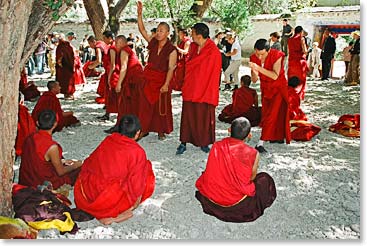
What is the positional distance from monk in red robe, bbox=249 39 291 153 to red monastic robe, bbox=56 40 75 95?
4.85 meters

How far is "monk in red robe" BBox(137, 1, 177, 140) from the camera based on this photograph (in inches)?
238

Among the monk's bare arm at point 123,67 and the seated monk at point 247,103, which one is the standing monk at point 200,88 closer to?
the monk's bare arm at point 123,67

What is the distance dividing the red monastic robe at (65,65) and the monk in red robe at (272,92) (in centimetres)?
485

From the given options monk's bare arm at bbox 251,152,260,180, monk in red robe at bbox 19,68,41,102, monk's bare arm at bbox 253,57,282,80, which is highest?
monk's bare arm at bbox 253,57,282,80

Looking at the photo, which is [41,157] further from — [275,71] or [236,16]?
[236,16]

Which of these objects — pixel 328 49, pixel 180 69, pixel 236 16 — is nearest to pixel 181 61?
pixel 180 69

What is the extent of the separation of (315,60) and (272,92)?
350 inches

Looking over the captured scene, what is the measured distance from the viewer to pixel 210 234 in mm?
3900

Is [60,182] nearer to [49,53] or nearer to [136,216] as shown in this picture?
[136,216]

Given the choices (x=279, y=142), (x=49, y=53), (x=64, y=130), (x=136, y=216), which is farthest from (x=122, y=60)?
(x=49, y=53)

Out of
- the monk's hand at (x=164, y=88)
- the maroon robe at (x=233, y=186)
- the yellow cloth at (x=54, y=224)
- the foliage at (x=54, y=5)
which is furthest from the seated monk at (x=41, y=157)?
the monk's hand at (x=164, y=88)

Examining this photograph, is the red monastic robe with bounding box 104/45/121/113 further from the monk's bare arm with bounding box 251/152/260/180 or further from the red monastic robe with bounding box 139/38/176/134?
the monk's bare arm with bounding box 251/152/260/180

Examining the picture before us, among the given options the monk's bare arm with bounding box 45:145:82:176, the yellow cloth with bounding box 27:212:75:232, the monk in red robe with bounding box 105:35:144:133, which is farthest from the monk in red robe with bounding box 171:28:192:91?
the yellow cloth with bounding box 27:212:75:232

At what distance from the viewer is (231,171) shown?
3.89 metres
